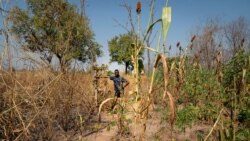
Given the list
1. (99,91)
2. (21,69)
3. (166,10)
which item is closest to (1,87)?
(21,69)

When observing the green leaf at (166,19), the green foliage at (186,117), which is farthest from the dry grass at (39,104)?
the green leaf at (166,19)

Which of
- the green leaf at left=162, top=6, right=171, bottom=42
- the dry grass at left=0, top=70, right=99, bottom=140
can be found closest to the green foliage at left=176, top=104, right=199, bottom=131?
the dry grass at left=0, top=70, right=99, bottom=140

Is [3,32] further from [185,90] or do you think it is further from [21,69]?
[185,90]

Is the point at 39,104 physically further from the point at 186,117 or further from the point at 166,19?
the point at 166,19

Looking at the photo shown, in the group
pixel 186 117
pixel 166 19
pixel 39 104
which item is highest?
pixel 166 19

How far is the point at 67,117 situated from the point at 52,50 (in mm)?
1296

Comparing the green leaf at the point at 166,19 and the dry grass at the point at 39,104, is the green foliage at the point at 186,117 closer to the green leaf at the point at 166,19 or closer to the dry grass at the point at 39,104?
the dry grass at the point at 39,104

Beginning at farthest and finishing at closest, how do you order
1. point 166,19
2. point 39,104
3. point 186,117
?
point 186,117 < point 39,104 < point 166,19

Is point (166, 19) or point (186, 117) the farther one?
point (186, 117)

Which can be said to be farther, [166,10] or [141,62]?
[141,62]

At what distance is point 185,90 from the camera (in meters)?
7.46

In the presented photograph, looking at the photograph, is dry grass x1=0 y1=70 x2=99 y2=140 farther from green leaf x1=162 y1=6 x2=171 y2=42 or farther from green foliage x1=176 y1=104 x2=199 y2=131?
green leaf x1=162 y1=6 x2=171 y2=42

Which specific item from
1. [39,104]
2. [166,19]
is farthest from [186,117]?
[166,19]

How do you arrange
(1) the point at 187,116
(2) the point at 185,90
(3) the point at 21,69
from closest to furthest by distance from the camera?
(3) the point at 21,69
(1) the point at 187,116
(2) the point at 185,90
